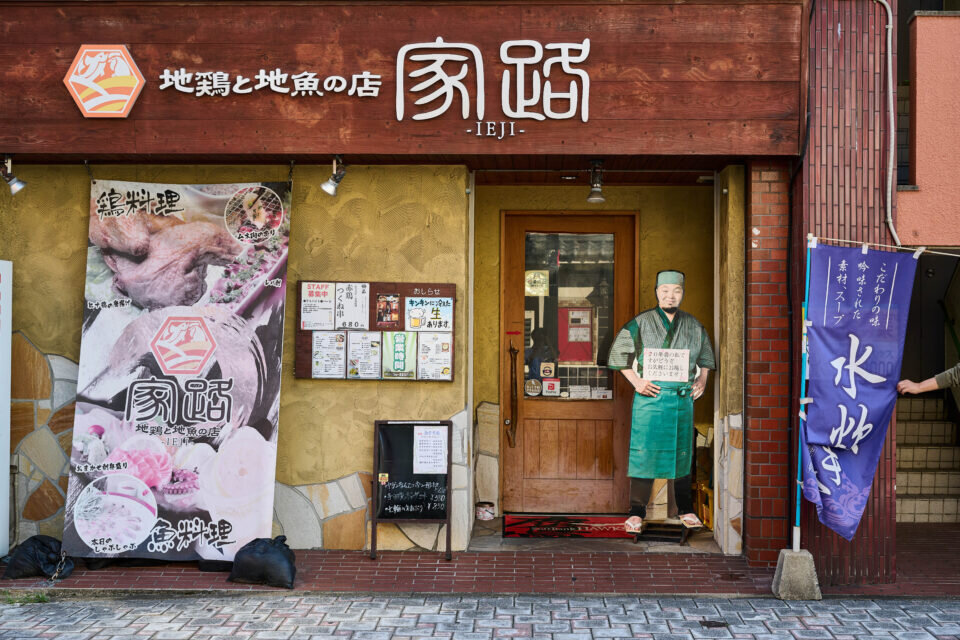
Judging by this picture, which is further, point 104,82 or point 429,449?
point 429,449

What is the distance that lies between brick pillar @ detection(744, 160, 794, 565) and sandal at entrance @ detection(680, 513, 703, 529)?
2.43 ft

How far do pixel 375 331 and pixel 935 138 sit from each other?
15.4 ft

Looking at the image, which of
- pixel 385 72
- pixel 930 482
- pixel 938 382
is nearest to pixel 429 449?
pixel 385 72

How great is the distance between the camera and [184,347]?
656 cm

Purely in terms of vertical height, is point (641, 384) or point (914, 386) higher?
point (914, 386)

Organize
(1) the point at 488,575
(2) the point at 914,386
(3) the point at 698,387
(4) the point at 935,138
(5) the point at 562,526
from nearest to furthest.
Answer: (2) the point at 914,386, (4) the point at 935,138, (1) the point at 488,575, (3) the point at 698,387, (5) the point at 562,526

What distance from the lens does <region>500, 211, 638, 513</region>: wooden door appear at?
7.83 meters

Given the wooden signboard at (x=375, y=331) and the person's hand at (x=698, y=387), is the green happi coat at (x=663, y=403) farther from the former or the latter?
the wooden signboard at (x=375, y=331)

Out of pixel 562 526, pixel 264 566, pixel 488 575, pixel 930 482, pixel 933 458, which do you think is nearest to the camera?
pixel 264 566

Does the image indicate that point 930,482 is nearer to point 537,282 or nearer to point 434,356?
point 537,282

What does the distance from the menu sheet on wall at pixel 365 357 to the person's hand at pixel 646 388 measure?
2.33 metres

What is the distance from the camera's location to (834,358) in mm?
5730

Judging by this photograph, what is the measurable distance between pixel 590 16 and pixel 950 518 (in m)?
6.06

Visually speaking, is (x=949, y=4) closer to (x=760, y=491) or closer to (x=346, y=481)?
(x=760, y=491)
